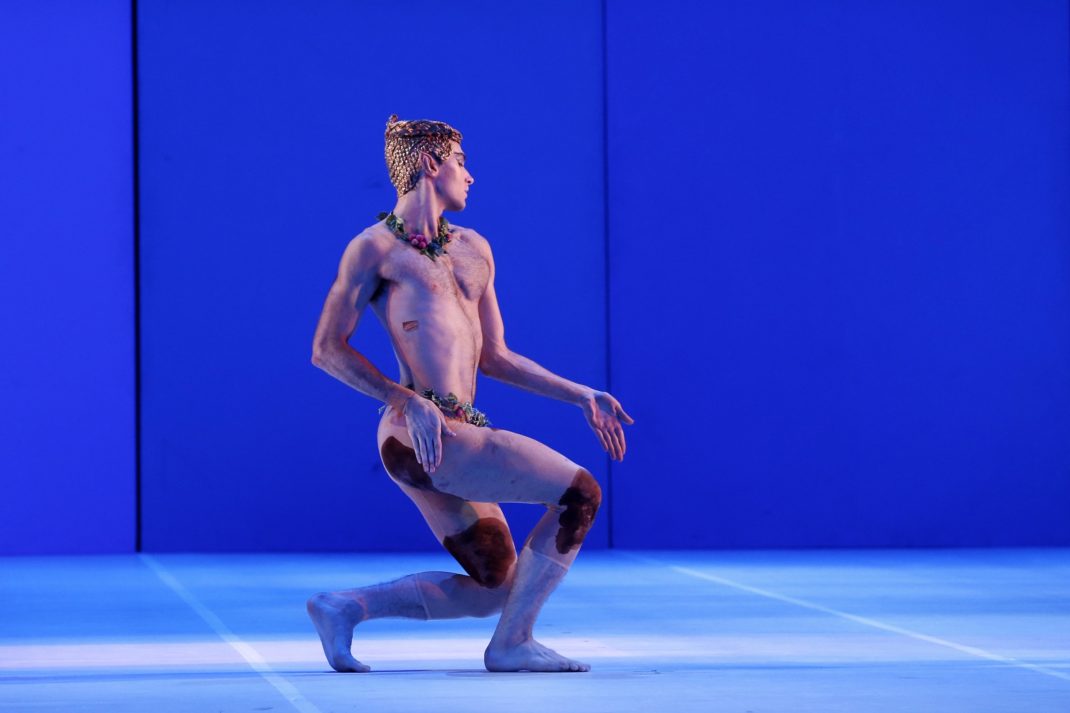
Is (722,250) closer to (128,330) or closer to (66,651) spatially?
(128,330)

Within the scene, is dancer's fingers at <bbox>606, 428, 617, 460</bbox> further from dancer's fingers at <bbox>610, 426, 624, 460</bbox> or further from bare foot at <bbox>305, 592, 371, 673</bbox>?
bare foot at <bbox>305, 592, 371, 673</bbox>

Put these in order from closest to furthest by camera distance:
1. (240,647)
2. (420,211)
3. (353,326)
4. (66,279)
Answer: (353,326)
(420,211)
(240,647)
(66,279)

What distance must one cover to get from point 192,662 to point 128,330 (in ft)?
15.6

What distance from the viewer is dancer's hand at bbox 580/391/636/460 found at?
14.8 feet

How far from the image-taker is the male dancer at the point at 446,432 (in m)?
4.35

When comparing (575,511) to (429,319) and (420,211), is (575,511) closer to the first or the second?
(429,319)

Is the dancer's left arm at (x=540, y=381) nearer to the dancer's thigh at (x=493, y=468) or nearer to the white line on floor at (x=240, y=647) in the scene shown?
the dancer's thigh at (x=493, y=468)

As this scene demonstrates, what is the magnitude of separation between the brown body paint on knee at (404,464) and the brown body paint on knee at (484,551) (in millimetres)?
160

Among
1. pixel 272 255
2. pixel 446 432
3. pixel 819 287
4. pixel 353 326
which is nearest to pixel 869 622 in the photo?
pixel 446 432

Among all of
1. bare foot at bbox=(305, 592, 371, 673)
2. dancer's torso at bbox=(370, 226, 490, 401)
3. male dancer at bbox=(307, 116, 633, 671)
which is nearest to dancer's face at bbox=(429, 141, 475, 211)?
male dancer at bbox=(307, 116, 633, 671)

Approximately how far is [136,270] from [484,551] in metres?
5.40

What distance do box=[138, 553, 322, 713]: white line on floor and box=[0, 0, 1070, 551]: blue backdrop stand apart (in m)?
1.21

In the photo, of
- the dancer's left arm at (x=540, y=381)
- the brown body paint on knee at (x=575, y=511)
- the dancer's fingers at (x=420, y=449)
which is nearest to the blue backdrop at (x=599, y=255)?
the dancer's left arm at (x=540, y=381)

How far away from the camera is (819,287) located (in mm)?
9555
